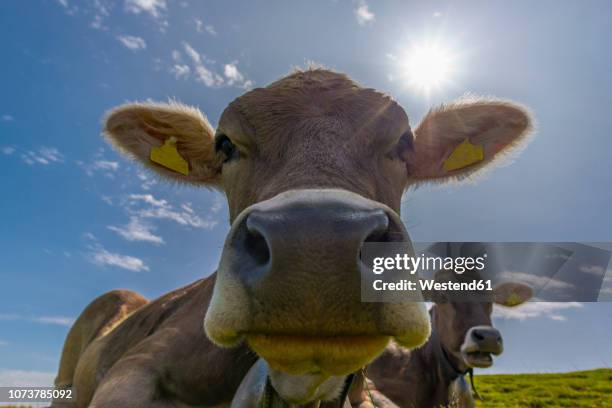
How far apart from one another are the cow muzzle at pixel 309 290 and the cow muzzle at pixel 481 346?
7.03m

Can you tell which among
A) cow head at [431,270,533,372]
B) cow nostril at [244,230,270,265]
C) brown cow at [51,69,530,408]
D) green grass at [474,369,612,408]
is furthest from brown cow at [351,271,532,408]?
green grass at [474,369,612,408]

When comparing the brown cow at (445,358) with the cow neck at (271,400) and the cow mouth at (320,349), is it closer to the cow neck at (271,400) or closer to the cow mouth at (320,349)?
the cow neck at (271,400)

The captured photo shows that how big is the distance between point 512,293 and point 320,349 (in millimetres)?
9226

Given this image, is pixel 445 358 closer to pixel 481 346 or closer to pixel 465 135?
pixel 481 346

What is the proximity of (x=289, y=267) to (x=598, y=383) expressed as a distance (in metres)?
27.9

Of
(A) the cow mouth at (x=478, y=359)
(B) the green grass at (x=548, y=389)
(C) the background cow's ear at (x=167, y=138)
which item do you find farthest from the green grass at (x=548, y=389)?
(C) the background cow's ear at (x=167, y=138)

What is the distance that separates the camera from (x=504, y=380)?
101ft

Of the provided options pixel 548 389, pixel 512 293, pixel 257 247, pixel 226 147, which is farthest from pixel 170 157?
pixel 548 389

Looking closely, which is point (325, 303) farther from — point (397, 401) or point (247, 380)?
point (397, 401)

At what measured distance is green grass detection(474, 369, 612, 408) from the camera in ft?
62.5

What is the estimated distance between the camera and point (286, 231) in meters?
1.96

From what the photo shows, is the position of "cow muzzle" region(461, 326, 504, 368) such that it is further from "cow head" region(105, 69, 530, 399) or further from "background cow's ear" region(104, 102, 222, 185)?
"background cow's ear" region(104, 102, 222, 185)

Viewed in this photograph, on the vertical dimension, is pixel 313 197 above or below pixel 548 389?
below

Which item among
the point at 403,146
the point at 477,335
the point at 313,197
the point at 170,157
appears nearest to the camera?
the point at 313,197
